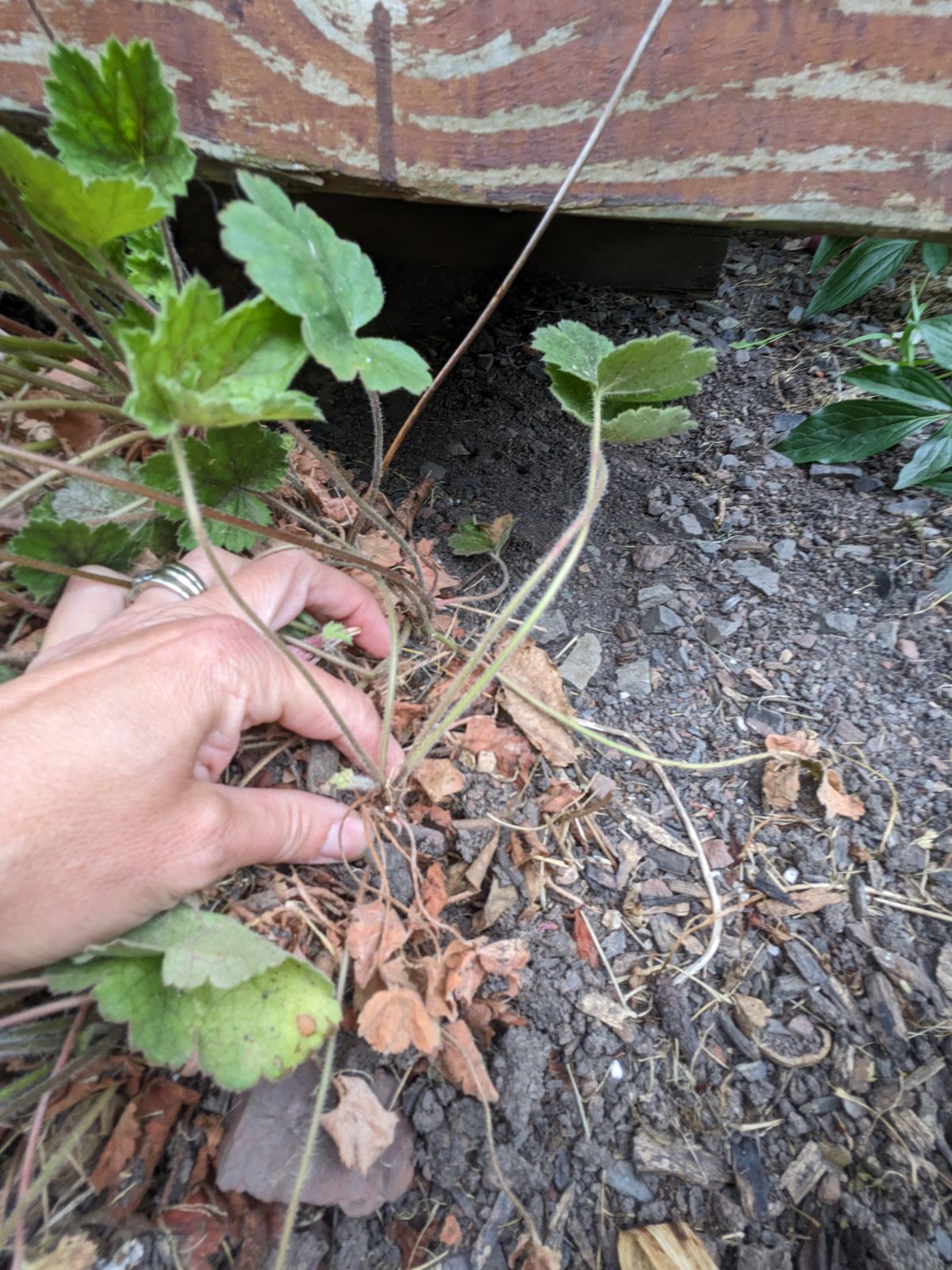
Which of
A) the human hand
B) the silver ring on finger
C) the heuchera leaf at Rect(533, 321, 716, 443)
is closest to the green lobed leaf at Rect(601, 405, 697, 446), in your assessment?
the heuchera leaf at Rect(533, 321, 716, 443)

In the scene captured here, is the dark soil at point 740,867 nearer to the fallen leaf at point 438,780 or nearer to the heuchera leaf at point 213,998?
the fallen leaf at point 438,780

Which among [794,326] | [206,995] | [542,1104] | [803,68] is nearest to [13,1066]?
[206,995]

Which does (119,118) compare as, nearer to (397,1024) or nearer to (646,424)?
(646,424)

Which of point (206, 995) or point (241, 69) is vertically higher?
point (241, 69)

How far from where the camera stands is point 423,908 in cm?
88

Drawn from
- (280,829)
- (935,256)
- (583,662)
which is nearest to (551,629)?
(583,662)

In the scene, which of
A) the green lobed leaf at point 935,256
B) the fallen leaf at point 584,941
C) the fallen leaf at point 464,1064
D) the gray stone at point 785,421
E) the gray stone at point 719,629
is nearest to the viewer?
the fallen leaf at point 464,1064

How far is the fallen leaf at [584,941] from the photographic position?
0.90m

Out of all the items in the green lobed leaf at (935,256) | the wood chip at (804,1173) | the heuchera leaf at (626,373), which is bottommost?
the wood chip at (804,1173)

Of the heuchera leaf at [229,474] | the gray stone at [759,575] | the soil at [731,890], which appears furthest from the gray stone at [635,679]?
the heuchera leaf at [229,474]

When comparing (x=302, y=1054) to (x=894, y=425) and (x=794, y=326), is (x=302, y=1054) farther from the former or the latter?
(x=794, y=326)

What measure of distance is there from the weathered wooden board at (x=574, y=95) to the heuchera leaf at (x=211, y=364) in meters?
0.45

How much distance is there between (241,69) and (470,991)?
3.72 feet

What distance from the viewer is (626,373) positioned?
2.84 ft
